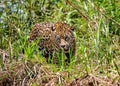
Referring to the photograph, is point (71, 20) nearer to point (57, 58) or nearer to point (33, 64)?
point (57, 58)

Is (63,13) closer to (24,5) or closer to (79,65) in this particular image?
(24,5)

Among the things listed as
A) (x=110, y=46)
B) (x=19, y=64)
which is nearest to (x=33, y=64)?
(x=19, y=64)

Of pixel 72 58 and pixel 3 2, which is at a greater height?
pixel 3 2

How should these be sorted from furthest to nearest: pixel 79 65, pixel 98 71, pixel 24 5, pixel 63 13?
pixel 63 13, pixel 24 5, pixel 79 65, pixel 98 71

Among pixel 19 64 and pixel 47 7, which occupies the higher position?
pixel 47 7

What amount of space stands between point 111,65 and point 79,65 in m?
0.41

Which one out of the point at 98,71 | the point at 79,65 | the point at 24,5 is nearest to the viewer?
the point at 98,71

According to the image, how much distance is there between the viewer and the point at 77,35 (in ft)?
23.7

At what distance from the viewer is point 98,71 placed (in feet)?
17.6

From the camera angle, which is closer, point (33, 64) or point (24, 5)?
point (33, 64)

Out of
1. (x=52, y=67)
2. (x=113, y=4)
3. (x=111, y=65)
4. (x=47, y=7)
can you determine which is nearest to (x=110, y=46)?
(x=111, y=65)

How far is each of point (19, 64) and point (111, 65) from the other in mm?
993

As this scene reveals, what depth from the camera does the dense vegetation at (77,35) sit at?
540cm

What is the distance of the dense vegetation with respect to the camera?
5402 mm
